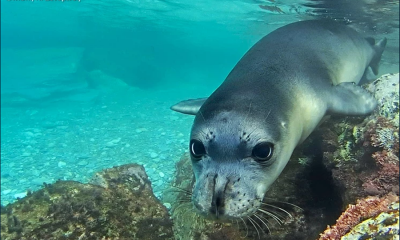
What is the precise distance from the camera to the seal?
89.7 inches

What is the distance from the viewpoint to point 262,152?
2473mm

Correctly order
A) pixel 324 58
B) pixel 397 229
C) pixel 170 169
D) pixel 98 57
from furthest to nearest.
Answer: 1. pixel 98 57
2. pixel 170 169
3. pixel 324 58
4. pixel 397 229

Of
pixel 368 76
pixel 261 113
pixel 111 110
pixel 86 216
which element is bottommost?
pixel 111 110

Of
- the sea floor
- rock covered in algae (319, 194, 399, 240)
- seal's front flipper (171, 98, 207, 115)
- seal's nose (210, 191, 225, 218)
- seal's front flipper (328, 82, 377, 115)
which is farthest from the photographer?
the sea floor

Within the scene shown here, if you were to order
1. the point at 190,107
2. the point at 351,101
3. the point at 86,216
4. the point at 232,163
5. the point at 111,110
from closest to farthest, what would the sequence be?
the point at 232,163, the point at 86,216, the point at 351,101, the point at 190,107, the point at 111,110

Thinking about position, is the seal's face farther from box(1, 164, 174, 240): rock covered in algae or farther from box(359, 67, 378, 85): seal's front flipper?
box(359, 67, 378, 85): seal's front flipper

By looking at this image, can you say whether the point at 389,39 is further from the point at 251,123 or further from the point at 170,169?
the point at 251,123

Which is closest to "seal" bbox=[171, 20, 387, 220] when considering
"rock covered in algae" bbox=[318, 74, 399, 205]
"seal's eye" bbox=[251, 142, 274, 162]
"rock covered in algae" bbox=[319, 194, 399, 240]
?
"seal's eye" bbox=[251, 142, 274, 162]

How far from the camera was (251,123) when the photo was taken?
2.52 metres

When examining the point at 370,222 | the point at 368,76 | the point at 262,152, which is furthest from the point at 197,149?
the point at 368,76

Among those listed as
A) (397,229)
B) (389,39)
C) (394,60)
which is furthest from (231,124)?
(394,60)

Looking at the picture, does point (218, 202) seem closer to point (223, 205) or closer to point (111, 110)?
point (223, 205)

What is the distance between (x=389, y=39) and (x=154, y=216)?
11264mm

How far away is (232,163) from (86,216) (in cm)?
153
